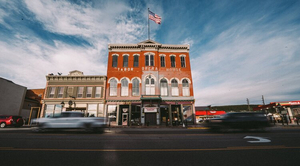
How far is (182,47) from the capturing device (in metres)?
26.0

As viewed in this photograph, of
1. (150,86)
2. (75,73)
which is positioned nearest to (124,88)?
(150,86)

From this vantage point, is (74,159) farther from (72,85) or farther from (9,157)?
(72,85)

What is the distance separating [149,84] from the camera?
23.8 meters

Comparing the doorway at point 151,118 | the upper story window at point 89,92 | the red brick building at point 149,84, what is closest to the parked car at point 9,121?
the upper story window at point 89,92

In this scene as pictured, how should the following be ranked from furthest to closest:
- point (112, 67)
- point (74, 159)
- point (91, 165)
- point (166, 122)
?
point (112, 67)
point (166, 122)
point (74, 159)
point (91, 165)

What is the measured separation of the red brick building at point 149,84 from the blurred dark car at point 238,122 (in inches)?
477

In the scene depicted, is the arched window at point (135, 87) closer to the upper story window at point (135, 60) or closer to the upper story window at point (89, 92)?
the upper story window at point (135, 60)

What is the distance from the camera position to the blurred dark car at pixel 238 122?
9.45m

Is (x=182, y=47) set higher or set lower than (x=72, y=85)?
higher

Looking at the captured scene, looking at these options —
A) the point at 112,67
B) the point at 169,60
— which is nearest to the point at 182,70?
the point at 169,60

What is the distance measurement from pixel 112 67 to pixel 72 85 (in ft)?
25.2

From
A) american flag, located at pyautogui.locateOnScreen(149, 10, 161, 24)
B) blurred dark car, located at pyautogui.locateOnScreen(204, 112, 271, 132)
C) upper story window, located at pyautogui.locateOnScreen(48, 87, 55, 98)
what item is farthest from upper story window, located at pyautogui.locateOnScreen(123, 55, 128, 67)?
blurred dark car, located at pyautogui.locateOnScreen(204, 112, 271, 132)

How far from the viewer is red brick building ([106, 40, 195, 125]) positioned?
2227cm

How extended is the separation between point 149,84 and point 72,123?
15.4m
